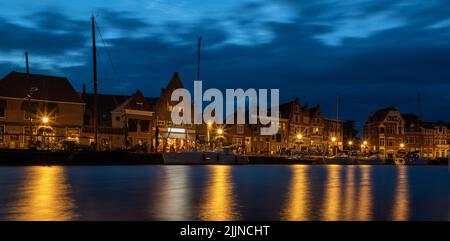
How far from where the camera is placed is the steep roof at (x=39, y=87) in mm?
71188

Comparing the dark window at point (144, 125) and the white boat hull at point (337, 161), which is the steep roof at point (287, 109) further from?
the dark window at point (144, 125)

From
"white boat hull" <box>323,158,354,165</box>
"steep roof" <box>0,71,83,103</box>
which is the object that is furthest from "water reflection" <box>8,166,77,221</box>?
"white boat hull" <box>323,158,354,165</box>

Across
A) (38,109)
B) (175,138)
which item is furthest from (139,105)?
(38,109)

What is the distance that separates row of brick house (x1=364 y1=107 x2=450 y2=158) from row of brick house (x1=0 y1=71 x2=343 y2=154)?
2679cm

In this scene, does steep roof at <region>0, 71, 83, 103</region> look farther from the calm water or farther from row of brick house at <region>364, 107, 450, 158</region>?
row of brick house at <region>364, 107, 450, 158</region>

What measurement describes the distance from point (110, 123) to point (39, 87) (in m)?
15.0

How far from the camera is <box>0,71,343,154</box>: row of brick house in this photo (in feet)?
230

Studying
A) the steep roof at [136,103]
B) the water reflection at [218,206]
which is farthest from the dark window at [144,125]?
the water reflection at [218,206]

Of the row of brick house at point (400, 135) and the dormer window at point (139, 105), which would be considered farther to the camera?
the row of brick house at point (400, 135)

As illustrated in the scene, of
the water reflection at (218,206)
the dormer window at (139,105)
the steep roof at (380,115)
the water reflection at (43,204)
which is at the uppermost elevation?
the steep roof at (380,115)

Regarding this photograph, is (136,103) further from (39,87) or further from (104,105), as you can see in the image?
(39,87)

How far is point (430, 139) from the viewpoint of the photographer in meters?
135
